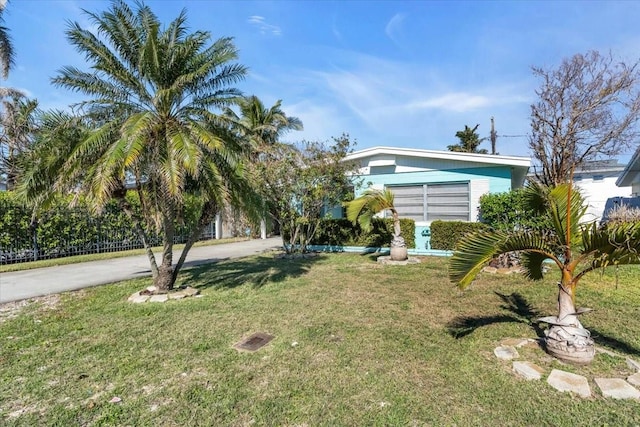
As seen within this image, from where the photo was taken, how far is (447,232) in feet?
38.9

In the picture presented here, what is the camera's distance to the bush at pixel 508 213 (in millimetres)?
10352

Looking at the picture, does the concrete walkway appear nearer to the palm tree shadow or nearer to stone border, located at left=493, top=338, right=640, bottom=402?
the palm tree shadow

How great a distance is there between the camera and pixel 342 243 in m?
14.0

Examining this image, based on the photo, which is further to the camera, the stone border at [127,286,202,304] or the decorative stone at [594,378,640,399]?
the stone border at [127,286,202,304]

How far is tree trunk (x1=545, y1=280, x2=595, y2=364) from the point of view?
3.66 meters

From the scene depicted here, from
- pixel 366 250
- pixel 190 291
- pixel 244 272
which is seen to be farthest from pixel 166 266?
pixel 366 250

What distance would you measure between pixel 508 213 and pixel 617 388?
8.31 metres

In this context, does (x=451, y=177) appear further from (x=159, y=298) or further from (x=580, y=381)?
(x=159, y=298)

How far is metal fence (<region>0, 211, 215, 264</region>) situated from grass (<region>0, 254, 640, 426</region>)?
6.43m

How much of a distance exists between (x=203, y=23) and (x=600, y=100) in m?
20.4

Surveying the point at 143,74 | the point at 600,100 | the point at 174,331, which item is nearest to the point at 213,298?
the point at 174,331

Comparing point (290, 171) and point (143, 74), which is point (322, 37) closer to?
point (290, 171)

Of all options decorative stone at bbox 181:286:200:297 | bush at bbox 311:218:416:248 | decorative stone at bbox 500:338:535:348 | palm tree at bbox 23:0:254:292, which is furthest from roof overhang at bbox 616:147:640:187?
decorative stone at bbox 181:286:200:297

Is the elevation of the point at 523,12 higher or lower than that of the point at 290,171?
higher
